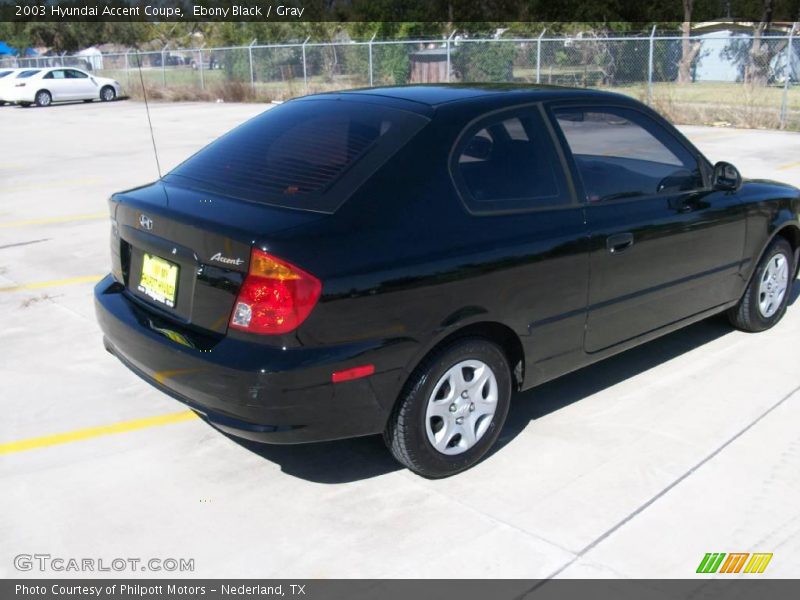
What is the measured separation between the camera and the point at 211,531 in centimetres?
345

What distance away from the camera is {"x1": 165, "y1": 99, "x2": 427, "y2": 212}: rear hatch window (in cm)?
361

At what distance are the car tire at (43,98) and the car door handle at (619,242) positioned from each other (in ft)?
104

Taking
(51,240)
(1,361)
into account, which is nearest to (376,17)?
(51,240)

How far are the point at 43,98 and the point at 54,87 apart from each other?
584 millimetres

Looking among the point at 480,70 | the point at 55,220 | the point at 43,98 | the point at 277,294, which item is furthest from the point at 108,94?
the point at 277,294

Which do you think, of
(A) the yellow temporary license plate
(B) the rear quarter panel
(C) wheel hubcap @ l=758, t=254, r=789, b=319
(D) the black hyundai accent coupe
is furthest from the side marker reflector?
(C) wheel hubcap @ l=758, t=254, r=789, b=319

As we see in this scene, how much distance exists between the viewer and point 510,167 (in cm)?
401

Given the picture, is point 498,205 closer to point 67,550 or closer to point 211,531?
point 211,531

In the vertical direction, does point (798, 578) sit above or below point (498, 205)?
below

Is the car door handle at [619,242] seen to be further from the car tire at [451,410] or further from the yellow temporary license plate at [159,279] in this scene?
the yellow temporary license plate at [159,279]

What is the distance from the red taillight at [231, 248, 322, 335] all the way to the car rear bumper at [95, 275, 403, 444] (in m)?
0.10

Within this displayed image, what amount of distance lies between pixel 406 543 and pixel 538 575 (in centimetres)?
54
